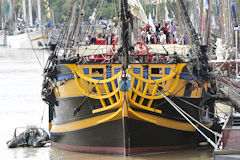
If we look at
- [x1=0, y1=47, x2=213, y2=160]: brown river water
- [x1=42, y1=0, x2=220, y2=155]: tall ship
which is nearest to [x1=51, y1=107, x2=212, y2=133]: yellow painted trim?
[x1=42, y1=0, x2=220, y2=155]: tall ship

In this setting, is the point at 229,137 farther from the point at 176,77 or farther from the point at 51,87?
the point at 51,87

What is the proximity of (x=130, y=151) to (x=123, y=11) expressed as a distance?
13.1 ft

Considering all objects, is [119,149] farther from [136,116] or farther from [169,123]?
[169,123]

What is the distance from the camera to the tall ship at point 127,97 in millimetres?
19656

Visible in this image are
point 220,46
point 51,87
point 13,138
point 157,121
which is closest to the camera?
point 157,121

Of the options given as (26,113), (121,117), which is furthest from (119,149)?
(26,113)

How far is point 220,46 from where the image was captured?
113ft

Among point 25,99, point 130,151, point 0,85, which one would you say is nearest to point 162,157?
point 130,151

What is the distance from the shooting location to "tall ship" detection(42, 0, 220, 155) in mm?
19656

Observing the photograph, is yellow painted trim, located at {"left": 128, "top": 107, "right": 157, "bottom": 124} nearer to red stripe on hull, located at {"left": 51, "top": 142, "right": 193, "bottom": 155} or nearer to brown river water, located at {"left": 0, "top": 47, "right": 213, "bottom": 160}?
red stripe on hull, located at {"left": 51, "top": 142, "right": 193, "bottom": 155}

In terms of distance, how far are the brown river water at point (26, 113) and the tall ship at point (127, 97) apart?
355mm

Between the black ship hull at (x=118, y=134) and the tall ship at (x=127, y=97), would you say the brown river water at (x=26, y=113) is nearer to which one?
the black ship hull at (x=118, y=134)

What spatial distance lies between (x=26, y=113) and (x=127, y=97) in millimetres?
12942

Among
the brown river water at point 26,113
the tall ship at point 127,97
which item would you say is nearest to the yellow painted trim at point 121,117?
the tall ship at point 127,97
